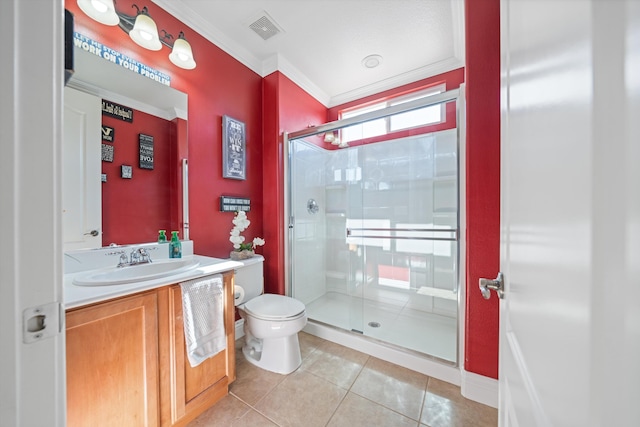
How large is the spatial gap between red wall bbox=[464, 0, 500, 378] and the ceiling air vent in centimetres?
143

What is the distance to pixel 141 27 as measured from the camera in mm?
1401

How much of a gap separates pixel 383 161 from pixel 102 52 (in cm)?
248

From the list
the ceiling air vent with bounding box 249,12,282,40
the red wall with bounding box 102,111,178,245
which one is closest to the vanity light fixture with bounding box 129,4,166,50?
the red wall with bounding box 102,111,178,245

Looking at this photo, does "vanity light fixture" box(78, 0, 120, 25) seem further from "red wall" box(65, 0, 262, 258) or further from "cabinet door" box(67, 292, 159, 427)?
"cabinet door" box(67, 292, 159, 427)

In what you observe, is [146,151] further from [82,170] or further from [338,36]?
[338,36]

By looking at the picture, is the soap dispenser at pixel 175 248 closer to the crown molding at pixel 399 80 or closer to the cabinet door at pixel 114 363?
the cabinet door at pixel 114 363

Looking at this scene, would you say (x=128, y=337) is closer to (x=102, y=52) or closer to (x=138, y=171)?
(x=138, y=171)

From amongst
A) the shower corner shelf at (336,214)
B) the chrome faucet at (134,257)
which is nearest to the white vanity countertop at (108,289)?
the chrome faucet at (134,257)

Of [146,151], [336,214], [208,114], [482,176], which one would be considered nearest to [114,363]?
[146,151]

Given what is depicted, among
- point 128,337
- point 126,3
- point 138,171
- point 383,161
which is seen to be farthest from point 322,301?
point 126,3

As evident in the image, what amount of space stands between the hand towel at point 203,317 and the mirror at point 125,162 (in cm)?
68

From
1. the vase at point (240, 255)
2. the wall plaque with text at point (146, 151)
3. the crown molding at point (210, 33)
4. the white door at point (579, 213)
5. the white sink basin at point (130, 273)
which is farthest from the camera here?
the vase at point (240, 255)

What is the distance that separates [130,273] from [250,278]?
2.81 ft

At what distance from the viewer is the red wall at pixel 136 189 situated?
138cm
